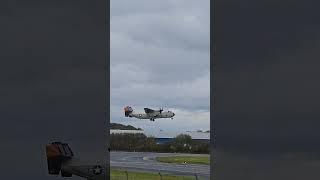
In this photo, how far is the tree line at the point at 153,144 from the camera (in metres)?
7.29

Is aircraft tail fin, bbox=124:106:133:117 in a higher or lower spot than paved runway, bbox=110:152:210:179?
higher

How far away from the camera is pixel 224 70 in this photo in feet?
15.7

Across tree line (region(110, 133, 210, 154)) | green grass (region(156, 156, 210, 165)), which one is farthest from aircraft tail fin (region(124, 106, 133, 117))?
green grass (region(156, 156, 210, 165))

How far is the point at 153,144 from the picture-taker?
9.57 m

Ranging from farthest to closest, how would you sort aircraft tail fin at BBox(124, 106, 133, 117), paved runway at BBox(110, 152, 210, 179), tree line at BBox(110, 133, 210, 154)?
paved runway at BBox(110, 152, 210, 179)
tree line at BBox(110, 133, 210, 154)
aircraft tail fin at BBox(124, 106, 133, 117)
